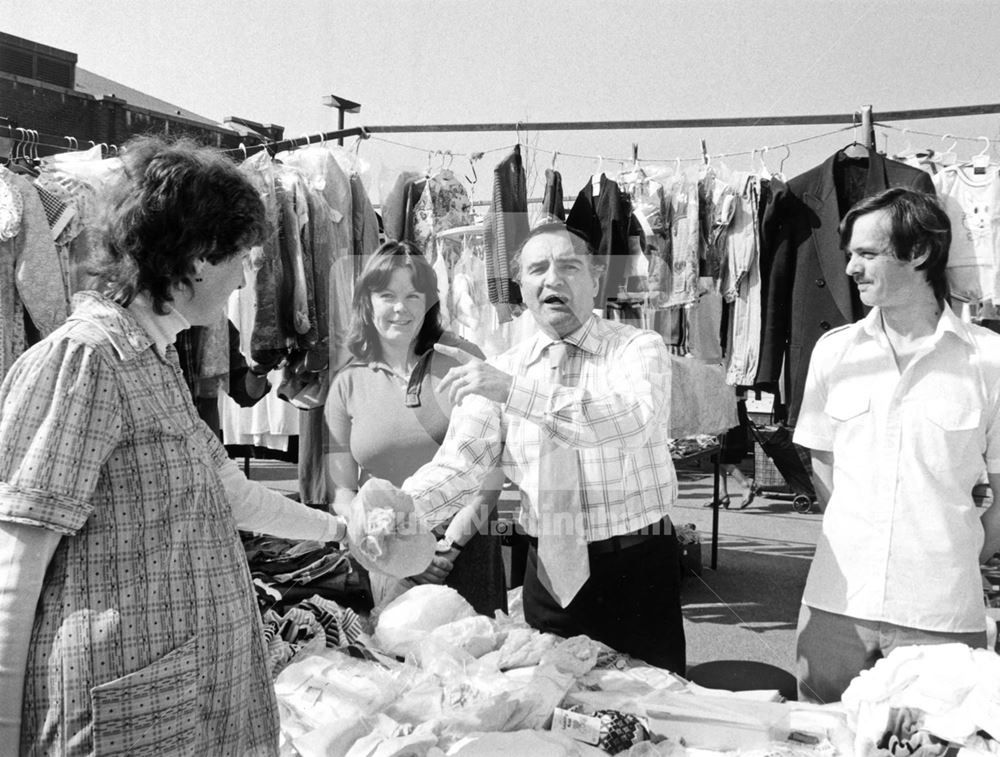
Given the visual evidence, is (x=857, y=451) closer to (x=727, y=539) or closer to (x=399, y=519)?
(x=399, y=519)

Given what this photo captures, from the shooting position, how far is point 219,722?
3.48ft

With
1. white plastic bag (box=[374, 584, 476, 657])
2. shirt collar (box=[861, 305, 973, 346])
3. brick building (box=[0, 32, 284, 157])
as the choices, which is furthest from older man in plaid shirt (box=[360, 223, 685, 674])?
brick building (box=[0, 32, 284, 157])

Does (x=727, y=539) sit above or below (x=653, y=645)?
below

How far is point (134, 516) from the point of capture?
3.19ft

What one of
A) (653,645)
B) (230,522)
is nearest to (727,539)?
→ (653,645)

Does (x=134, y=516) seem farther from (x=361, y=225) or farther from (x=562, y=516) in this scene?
(x=361, y=225)

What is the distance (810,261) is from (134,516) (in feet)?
8.26

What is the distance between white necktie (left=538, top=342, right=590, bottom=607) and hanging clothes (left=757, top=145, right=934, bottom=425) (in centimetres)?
138

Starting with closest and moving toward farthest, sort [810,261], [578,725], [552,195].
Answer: [578,725]
[552,195]
[810,261]

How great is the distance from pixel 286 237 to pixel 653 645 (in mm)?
1888

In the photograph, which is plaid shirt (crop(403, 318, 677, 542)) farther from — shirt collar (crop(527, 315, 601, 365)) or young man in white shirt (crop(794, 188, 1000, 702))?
young man in white shirt (crop(794, 188, 1000, 702))

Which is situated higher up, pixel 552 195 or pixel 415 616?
pixel 552 195

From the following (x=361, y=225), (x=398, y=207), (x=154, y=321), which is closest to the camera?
(x=154, y=321)

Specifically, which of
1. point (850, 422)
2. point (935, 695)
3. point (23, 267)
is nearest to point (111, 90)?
point (23, 267)
